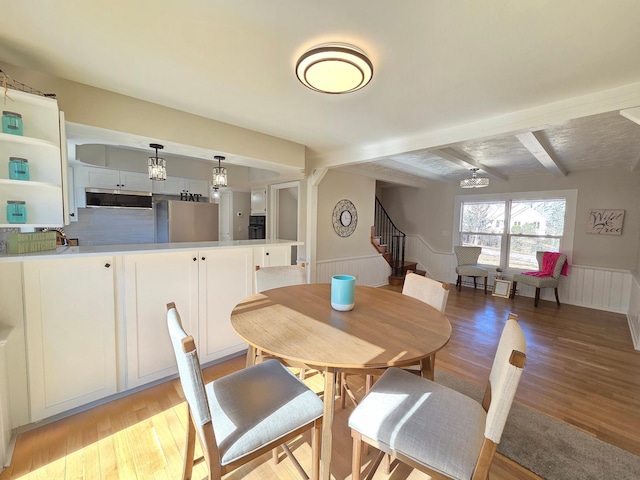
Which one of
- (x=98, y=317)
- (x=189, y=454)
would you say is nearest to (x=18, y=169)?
(x=98, y=317)

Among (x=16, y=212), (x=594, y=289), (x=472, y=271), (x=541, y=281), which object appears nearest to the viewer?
(x=16, y=212)

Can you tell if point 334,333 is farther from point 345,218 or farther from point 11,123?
point 345,218

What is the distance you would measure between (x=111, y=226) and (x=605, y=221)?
26.4 feet

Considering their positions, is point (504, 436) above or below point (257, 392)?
below

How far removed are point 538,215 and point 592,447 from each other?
4659 millimetres

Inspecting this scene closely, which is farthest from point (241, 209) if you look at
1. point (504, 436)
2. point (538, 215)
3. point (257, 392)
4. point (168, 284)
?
point (538, 215)

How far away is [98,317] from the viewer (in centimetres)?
182

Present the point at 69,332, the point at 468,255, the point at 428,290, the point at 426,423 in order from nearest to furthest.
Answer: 1. the point at 426,423
2. the point at 69,332
3. the point at 428,290
4. the point at 468,255

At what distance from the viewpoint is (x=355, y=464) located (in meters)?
1.15

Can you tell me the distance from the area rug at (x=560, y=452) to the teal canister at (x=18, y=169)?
3260 millimetres

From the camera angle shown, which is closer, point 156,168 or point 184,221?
point 156,168

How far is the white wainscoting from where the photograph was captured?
4555mm

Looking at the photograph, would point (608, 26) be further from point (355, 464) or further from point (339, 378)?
point (339, 378)

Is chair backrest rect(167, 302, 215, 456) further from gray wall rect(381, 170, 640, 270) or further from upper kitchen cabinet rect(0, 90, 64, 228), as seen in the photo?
gray wall rect(381, 170, 640, 270)
